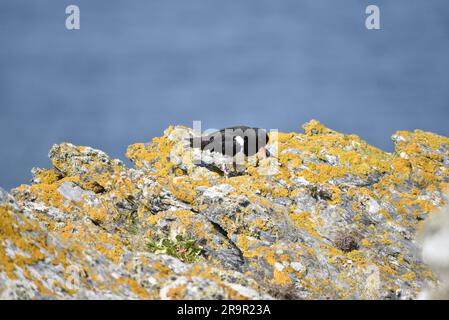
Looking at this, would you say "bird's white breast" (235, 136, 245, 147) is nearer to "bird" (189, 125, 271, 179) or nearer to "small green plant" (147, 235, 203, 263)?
"bird" (189, 125, 271, 179)

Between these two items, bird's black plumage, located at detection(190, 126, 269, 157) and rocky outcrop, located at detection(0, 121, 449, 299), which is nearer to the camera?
Answer: rocky outcrop, located at detection(0, 121, 449, 299)

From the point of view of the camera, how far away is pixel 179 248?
45.8 feet

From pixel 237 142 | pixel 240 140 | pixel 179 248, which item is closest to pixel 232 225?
pixel 179 248

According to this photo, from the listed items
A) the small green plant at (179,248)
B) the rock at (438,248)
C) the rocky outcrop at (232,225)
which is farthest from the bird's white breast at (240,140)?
the rock at (438,248)

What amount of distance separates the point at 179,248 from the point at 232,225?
2.73 metres

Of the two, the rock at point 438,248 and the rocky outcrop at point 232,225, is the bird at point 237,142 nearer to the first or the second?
the rocky outcrop at point 232,225

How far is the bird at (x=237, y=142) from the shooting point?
2138 centimetres

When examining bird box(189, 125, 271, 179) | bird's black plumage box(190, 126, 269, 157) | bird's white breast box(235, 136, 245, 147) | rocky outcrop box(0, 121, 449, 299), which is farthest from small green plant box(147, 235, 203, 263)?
bird's white breast box(235, 136, 245, 147)

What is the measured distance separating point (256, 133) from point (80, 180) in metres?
8.48

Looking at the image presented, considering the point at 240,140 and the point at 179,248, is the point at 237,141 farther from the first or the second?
the point at 179,248

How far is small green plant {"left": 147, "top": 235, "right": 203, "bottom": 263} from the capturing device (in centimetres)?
1362

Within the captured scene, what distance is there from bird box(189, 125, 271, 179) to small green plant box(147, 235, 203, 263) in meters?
6.88
